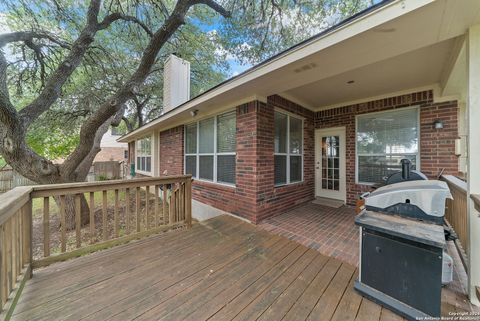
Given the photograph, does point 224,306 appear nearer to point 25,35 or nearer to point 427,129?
point 427,129

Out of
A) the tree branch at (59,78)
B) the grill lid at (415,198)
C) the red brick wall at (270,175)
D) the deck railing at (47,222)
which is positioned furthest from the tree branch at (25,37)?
the grill lid at (415,198)

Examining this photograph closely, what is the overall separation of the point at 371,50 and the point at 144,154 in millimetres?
10248

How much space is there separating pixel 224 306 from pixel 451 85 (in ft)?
15.0

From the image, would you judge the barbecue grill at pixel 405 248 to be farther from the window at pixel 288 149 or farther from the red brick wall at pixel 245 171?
the window at pixel 288 149

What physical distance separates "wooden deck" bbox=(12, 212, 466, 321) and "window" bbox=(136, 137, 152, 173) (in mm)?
7139

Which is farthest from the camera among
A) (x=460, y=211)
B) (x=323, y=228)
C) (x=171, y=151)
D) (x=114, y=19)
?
(x=171, y=151)

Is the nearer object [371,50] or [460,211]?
[371,50]

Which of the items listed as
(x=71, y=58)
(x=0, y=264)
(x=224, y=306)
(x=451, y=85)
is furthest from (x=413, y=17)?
(x=71, y=58)

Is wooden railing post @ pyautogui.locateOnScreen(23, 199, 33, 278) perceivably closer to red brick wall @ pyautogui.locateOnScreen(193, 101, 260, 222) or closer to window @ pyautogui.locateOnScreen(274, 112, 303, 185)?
red brick wall @ pyautogui.locateOnScreen(193, 101, 260, 222)

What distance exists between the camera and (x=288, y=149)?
4457mm

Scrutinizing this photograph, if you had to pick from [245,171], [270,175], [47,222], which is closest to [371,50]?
[270,175]

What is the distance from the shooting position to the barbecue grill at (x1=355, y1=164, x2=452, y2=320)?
1457 millimetres

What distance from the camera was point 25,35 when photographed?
4.51 m

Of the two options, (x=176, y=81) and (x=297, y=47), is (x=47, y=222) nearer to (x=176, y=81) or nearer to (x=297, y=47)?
(x=297, y=47)
